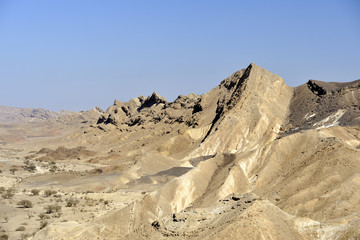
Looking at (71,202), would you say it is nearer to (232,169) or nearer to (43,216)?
(43,216)

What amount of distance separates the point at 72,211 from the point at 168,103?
55.1m

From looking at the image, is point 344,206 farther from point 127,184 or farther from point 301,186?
point 127,184

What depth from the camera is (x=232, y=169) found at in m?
32.1

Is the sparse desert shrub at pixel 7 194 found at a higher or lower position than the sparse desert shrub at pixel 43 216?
higher

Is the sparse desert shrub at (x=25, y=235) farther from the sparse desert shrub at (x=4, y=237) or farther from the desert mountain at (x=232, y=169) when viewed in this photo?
the desert mountain at (x=232, y=169)

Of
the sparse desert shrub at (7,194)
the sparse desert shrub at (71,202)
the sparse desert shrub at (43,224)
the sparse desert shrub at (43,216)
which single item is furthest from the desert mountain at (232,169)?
the sparse desert shrub at (7,194)

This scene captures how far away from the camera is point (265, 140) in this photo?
4828 centimetres

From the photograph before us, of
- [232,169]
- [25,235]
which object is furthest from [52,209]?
[232,169]

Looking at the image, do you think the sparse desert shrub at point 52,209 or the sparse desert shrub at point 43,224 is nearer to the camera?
the sparse desert shrub at point 43,224

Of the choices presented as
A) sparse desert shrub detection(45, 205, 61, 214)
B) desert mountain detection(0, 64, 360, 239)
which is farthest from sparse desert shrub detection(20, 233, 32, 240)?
sparse desert shrub detection(45, 205, 61, 214)

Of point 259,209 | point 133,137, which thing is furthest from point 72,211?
point 133,137

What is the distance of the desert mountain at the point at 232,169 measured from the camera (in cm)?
1777

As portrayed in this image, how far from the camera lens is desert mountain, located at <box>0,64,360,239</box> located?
1777cm

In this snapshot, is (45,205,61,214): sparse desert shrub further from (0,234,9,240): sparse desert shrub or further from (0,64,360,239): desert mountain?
(0,234,9,240): sparse desert shrub
